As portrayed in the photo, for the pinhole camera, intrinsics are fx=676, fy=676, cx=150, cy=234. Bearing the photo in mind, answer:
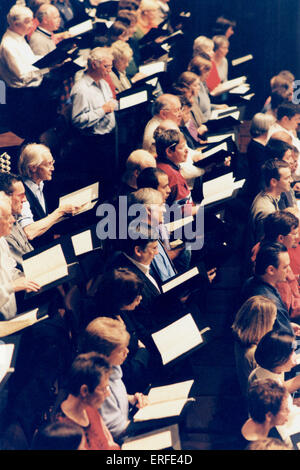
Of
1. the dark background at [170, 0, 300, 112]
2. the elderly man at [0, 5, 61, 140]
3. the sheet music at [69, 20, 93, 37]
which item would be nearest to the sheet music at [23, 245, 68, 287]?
the elderly man at [0, 5, 61, 140]

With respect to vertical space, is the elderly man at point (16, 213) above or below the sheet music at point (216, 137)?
above

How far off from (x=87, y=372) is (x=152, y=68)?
15.3 ft

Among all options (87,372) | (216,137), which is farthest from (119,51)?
(87,372)

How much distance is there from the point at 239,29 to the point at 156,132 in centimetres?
431

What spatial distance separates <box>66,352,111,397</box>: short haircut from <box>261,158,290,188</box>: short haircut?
2746 mm

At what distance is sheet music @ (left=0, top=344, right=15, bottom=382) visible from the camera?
4.97 metres

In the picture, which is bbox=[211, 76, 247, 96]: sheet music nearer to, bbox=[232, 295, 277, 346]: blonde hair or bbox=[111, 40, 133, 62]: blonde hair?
bbox=[111, 40, 133, 62]: blonde hair

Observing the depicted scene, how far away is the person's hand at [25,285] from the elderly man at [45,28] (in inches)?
130

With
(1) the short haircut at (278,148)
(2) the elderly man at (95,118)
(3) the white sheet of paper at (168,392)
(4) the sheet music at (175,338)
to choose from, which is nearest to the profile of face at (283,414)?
(3) the white sheet of paper at (168,392)

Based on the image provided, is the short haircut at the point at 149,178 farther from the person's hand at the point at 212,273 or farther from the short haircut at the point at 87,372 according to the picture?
the short haircut at the point at 87,372

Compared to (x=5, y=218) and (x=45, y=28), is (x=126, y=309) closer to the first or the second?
(x=5, y=218)

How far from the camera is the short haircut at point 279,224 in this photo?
6145mm

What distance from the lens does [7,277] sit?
17.0ft

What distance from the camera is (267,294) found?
566 centimetres
